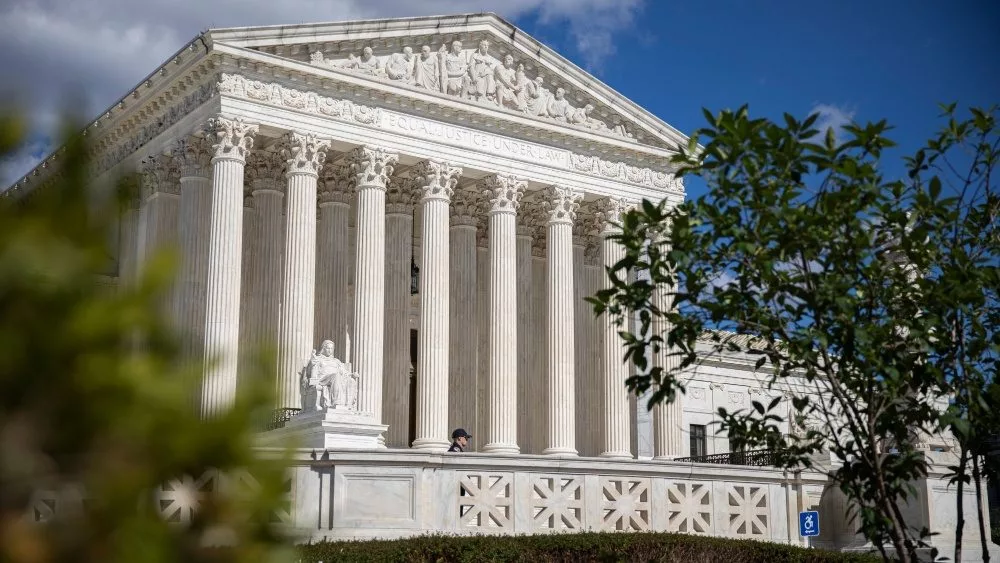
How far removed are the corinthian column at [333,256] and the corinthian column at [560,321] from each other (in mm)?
8163

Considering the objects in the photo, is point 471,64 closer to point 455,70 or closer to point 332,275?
point 455,70

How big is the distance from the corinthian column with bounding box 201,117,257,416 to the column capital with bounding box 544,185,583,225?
42.1 ft

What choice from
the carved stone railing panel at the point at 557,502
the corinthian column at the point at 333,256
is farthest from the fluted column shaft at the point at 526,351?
the carved stone railing panel at the point at 557,502

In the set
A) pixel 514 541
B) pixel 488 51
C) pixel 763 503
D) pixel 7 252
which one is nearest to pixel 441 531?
pixel 514 541

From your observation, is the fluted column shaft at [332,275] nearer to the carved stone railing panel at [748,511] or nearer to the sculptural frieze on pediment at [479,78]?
the sculptural frieze on pediment at [479,78]

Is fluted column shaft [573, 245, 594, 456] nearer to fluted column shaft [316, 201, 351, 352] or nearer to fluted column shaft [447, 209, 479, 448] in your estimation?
fluted column shaft [447, 209, 479, 448]

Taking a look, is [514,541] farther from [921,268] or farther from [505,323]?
[505,323]

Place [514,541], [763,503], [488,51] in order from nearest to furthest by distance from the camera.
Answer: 1. [514,541]
2. [763,503]
3. [488,51]

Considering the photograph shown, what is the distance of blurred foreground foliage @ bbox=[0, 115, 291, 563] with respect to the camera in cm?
224

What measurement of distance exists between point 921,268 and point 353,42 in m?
31.4

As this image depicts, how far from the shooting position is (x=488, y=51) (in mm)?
43344

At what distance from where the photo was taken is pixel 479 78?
140ft

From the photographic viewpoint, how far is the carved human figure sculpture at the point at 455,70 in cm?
4191

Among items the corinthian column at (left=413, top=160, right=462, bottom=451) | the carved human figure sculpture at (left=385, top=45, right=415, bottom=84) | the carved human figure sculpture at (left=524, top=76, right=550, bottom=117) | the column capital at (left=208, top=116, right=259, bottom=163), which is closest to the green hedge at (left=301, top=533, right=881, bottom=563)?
the corinthian column at (left=413, top=160, right=462, bottom=451)
